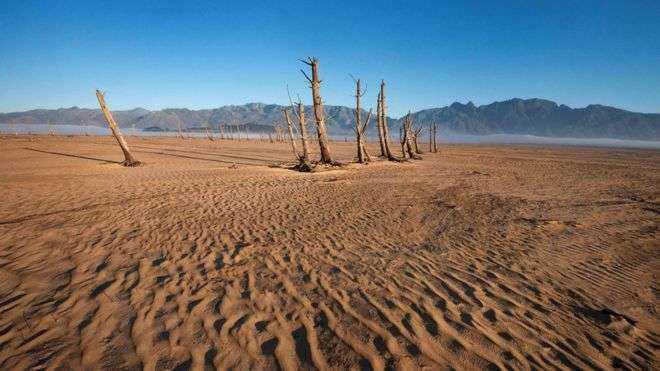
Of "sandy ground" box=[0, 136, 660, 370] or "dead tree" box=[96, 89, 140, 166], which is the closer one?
"sandy ground" box=[0, 136, 660, 370]

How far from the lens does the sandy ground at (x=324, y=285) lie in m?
3.05

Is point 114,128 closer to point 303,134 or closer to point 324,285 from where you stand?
point 303,134

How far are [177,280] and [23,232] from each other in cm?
455

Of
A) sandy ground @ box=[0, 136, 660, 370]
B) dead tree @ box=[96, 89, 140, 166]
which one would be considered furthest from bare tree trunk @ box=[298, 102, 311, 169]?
dead tree @ box=[96, 89, 140, 166]

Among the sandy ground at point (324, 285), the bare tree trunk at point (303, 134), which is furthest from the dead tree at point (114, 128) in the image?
the bare tree trunk at point (303, 134)

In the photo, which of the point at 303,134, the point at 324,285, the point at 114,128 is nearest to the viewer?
the point at 324,285

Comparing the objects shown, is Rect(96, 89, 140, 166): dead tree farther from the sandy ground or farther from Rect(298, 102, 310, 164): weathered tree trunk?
Rect(298, 102, 310, 164): weathered tree trunk

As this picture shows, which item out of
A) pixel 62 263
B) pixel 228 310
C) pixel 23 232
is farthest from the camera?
pixel 23 232

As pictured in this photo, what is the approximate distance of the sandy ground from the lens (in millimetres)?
3055

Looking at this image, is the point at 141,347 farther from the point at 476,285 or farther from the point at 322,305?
the point at 476,285

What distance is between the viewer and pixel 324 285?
437 cm

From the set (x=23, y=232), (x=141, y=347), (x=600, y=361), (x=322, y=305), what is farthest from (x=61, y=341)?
(x=600, y=361)

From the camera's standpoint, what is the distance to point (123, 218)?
7445 millimetres

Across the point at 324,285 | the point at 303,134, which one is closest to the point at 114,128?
the point at 303,134
